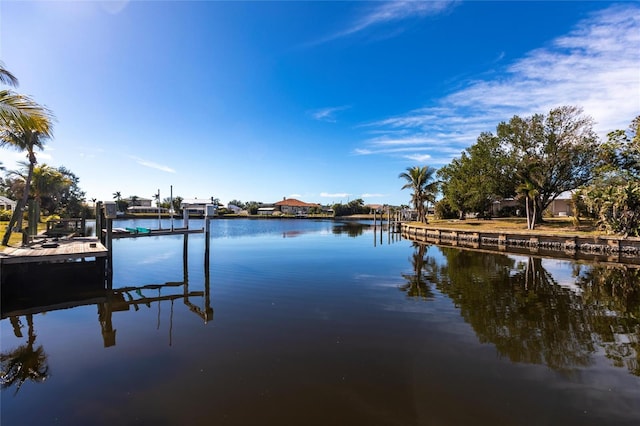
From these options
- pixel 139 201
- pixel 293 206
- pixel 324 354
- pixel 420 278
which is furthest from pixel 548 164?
pixel 139 201

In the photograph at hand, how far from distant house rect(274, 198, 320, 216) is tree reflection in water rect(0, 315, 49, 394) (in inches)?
4115

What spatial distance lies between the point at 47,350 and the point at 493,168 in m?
39.8

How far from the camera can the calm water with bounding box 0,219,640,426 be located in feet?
15.3

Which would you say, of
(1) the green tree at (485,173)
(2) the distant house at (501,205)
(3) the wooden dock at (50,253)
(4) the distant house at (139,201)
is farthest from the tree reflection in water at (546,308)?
(4) the distant house at (139,201)

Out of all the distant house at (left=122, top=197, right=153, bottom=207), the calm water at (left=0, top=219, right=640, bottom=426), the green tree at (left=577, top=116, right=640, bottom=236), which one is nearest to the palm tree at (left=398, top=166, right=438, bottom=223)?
the green tree at (left=577, top=116, right=640, bottom=236)

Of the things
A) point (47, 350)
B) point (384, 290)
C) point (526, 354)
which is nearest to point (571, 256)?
point (384, 290)

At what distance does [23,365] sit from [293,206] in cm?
11019

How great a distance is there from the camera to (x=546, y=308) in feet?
32.2

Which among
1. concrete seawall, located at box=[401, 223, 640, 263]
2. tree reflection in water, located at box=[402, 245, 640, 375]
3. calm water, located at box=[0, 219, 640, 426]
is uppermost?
concrete seawall, located at box=[401, 223, 640, 263]

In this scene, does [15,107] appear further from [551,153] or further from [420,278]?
A: [551,153]

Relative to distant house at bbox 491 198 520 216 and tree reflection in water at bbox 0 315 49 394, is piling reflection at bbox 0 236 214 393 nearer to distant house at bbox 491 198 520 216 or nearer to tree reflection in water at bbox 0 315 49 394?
tree reflection in water at bbox 0 315 49 394

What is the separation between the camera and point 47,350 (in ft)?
21.9

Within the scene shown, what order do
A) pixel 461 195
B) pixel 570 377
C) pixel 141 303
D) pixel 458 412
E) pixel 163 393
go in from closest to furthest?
pixel 458 412, pixel 163 393, pixel 570 377, pixel 141 303, pixel 461 195

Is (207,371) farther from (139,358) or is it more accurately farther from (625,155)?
(625,155)
